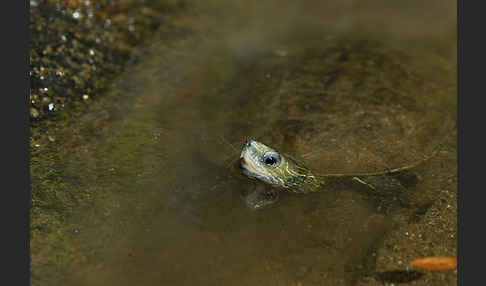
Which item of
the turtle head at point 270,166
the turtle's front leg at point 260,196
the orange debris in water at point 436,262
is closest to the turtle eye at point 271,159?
the turtle head at point 270,166

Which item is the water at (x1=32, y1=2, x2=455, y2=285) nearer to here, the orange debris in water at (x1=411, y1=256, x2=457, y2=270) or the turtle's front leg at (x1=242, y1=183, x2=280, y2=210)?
the turtle's front leg at (x1=242, y1=183, x2=280, y2=210)

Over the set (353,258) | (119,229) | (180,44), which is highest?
(180,44)

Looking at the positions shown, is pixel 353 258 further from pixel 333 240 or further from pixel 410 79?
pixel 410 79

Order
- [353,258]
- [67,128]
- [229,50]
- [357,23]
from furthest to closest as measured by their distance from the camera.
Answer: [357,23] < [229,50] < [67,128] < [353,258]

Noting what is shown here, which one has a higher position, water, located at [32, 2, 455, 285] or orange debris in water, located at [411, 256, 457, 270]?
water, located at [32, 2, 455, 285]

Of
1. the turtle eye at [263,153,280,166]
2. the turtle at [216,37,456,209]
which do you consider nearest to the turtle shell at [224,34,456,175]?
the turtle at [216,37,456,209]

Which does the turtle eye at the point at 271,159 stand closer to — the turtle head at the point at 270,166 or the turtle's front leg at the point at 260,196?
the turtle head at the point at 270,166

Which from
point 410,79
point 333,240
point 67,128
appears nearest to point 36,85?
point 67,128
